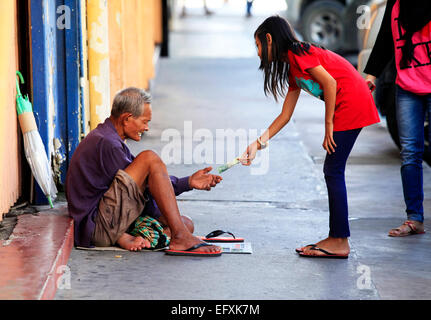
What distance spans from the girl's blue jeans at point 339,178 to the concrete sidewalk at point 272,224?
0.69 feet

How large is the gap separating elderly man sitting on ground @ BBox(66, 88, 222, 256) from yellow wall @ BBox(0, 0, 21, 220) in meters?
0.50

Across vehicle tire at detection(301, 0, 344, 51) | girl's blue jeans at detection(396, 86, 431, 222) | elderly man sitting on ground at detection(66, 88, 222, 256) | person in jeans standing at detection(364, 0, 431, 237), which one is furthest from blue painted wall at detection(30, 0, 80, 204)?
vehicle tire at detection(301, 0, 344, 51)

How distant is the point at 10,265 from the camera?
12.8 feet

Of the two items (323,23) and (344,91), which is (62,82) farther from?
(323,23)

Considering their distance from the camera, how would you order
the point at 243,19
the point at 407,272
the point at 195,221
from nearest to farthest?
the point at 407,272 → the point at 195,221 → the point at 243,19

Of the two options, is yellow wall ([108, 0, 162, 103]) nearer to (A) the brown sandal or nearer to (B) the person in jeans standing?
(B) the person in jeans standing

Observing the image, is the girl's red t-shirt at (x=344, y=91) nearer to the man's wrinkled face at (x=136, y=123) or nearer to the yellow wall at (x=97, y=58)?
the man's wrinkled face at (x=136, y=123)

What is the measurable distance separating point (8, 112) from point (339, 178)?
203 cm

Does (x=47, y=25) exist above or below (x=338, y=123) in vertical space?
above

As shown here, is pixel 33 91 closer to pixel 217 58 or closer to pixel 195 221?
pixel 195 221

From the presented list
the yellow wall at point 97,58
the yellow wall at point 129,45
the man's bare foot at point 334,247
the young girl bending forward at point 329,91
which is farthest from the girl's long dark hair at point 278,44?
the yellow wall at point 129,45
